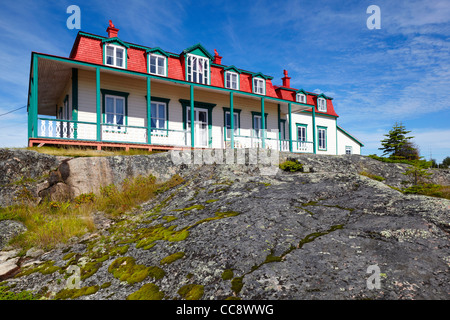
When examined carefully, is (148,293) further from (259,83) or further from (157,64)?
(259,83)

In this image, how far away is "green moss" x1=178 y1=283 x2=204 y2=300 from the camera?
2.37 metres

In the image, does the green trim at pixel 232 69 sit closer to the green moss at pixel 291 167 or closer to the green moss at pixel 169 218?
the green moss at pixel 291 167

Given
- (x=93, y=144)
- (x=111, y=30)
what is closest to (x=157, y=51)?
(x=111, y=30)

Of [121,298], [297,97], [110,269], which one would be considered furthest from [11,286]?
[297,97]

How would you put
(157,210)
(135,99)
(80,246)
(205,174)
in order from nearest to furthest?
(80,246), (157,210), (205,174), (135,99)

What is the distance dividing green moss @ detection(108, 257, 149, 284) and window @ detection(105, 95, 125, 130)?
1138 centimetres

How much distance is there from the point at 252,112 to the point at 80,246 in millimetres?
15759

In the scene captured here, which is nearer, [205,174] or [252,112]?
[205,174]

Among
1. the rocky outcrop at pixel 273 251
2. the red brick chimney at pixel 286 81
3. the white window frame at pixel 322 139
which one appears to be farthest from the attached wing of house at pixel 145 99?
the rocky outcrop at pixel 273 251

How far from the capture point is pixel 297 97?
851 inches

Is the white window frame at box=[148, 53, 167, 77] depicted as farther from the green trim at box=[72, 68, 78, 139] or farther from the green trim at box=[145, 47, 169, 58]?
the green trim at box=[72, 68, 78, 139]

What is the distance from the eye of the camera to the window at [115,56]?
44.9 feet

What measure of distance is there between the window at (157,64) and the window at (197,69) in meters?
1.54
